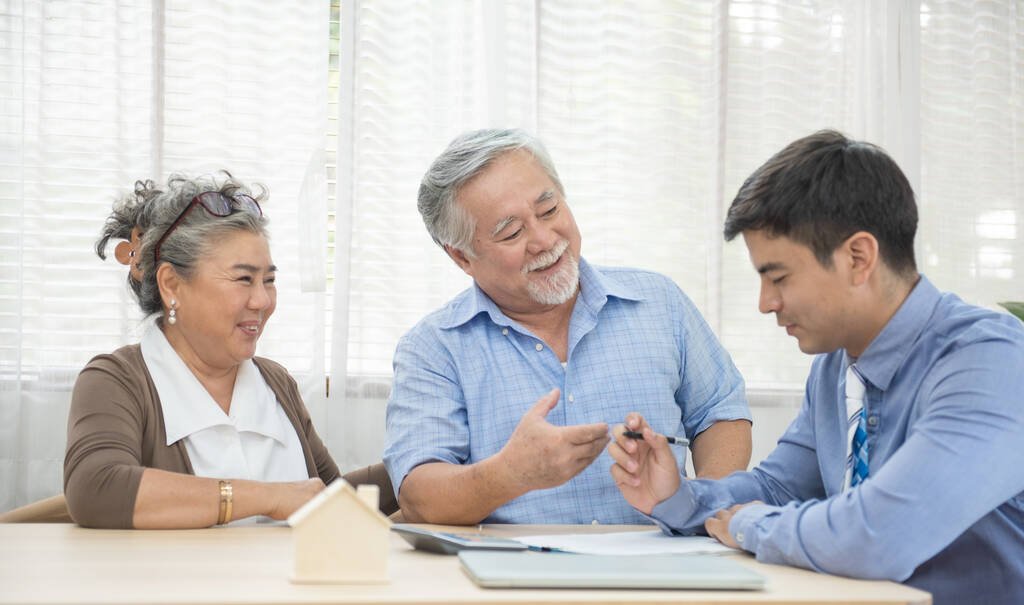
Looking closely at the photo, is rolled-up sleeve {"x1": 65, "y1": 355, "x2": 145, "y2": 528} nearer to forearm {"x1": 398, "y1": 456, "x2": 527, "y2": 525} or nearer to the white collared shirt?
the white collared shirt

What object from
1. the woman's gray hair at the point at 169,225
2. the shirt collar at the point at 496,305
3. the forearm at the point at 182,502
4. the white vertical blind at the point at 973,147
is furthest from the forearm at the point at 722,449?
the white vertical blind at the point at 973,147

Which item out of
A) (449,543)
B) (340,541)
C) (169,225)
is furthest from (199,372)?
(340,541)

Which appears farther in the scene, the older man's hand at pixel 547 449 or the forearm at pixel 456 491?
the forearm at pixel 456 491

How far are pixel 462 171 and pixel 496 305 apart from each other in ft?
1.01

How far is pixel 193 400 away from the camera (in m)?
2.14

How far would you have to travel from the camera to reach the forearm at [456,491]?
1.77 m

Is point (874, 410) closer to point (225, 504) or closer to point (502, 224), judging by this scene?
point (502, 224)

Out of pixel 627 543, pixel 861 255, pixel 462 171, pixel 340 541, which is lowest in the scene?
pixel 627 543

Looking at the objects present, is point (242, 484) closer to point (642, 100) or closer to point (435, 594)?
point (435, 594)

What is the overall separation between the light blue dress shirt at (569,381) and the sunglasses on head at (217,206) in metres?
0.53

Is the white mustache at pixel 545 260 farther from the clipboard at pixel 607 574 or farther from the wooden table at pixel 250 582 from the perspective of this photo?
the clipboard at pixel 607 574

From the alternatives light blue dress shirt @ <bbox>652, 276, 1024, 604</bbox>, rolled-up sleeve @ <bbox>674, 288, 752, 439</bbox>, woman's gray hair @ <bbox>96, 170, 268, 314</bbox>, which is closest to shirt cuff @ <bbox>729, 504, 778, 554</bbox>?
light blue dress shirt @ <bbox>652, 276, 1024, 604</bbox>

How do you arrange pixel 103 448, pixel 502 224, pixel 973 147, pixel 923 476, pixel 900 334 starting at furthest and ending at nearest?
pixel 973 147 → pixel 502 224 → pixel 103 448 → pixel 900 334 → pixel 923 476

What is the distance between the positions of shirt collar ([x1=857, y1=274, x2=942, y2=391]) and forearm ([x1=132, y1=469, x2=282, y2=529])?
109 centimetres
